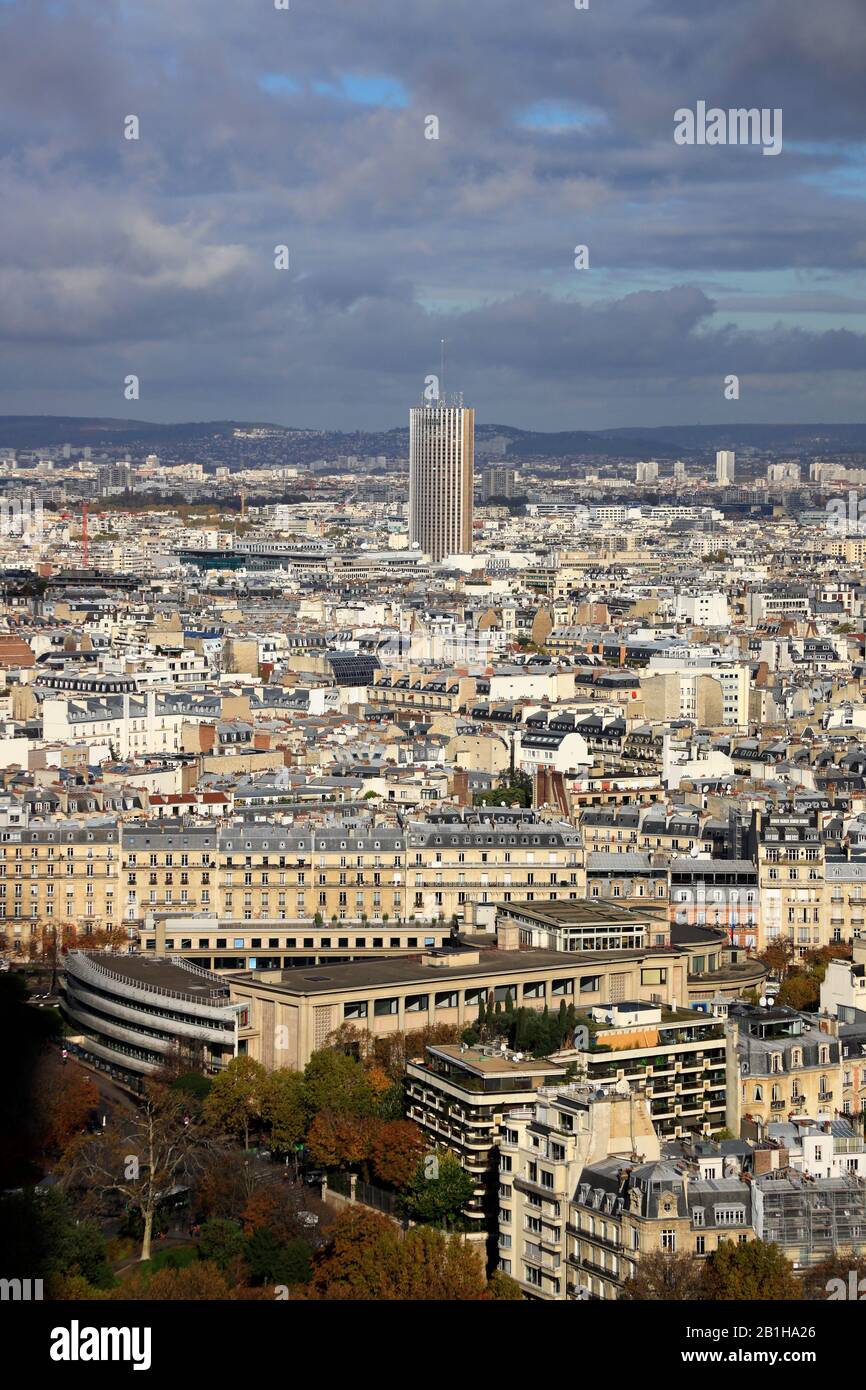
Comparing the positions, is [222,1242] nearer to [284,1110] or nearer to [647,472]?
[284,1110]

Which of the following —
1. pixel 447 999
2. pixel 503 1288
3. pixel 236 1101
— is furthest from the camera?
pixel 447 999

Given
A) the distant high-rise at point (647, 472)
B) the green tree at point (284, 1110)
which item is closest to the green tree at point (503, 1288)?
the green tree at point (284, 1110)

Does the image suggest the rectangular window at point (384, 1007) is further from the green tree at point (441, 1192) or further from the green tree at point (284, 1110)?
the green tree at point (441, 1192)

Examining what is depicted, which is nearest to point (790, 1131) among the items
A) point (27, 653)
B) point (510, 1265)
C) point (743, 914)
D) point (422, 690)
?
point (510, 1265)

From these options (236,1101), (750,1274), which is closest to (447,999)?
(236,1101)

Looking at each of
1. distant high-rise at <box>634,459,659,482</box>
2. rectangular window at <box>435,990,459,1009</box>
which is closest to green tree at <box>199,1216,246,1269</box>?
rectangular window at <box>435,990,459,1009</box>

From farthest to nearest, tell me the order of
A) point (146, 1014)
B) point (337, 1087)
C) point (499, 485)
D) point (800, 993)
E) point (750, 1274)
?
point (499, 485) → point (800, 993) → point (146, 1014) → point (337, 1087) → point (750, 1274)
